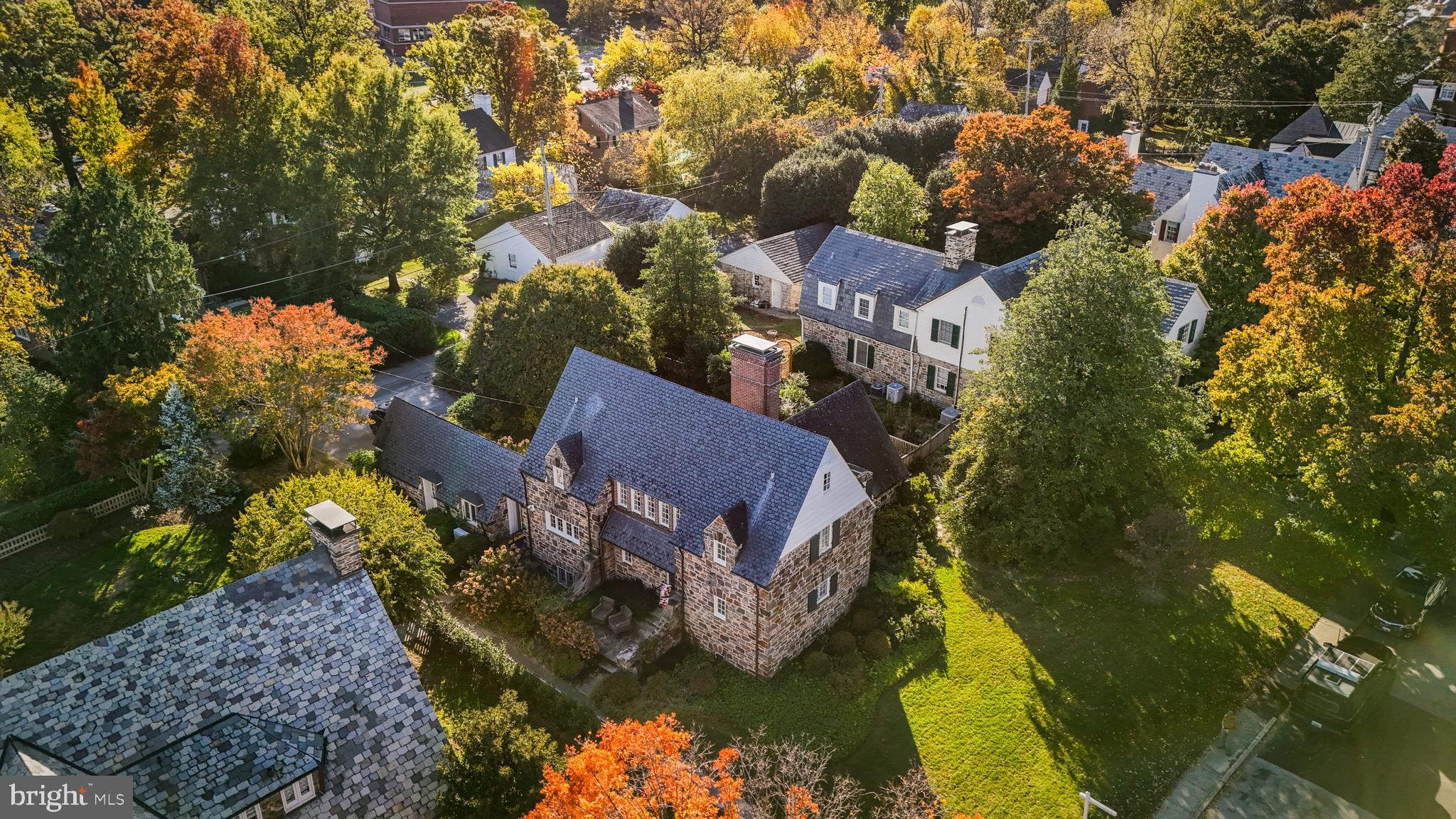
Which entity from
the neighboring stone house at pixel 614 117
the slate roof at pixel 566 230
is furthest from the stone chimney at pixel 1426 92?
the slate roof at pixel 566 230

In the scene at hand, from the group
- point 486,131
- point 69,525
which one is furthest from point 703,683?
point 486,131

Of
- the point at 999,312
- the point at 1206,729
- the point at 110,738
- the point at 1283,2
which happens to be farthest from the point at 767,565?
the point at 1283,2

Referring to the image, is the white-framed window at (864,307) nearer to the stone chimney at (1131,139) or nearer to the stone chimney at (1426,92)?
the stone chimney at (1131,139)

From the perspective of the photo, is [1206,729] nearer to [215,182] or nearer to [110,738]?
[110,738]

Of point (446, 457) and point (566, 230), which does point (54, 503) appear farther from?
point (566, 230)

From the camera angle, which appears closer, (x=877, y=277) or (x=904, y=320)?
(x=904, y=320)
